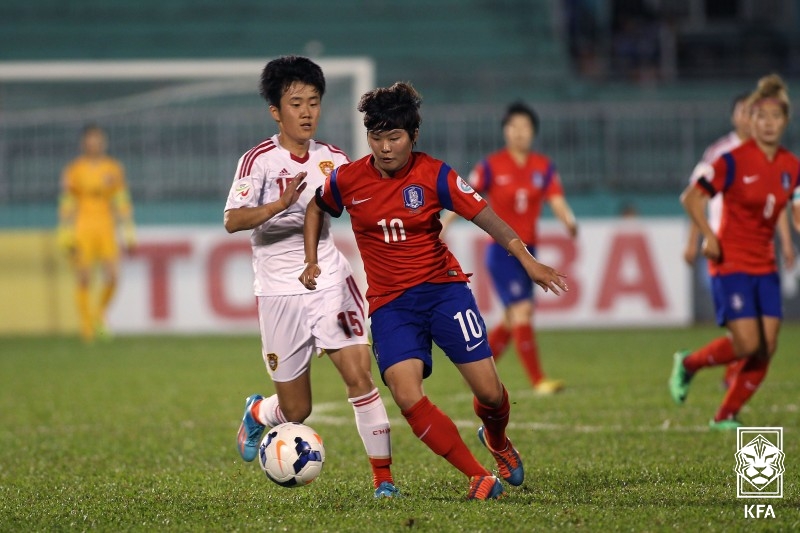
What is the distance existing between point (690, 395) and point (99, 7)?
15535mm

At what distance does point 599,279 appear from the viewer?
15.7 meters

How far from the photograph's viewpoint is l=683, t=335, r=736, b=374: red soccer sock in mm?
7883

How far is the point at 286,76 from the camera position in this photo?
18.6 ft

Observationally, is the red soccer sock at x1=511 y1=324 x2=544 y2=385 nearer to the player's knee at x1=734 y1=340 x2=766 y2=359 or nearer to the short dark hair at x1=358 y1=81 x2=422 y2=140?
the player's knee at x1=734 y1=340 x2=766 y2=359

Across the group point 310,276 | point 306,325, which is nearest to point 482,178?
point 306,325

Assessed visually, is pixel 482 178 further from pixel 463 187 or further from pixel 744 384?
pixel 463 187

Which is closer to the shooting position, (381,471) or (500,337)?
(381,471)

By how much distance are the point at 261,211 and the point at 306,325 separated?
0.63 meters

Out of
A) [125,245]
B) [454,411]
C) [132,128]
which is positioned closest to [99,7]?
[132,128]

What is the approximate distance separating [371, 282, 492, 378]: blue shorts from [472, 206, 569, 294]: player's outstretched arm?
0.34 metres

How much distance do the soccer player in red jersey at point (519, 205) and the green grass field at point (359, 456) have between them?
49 cm

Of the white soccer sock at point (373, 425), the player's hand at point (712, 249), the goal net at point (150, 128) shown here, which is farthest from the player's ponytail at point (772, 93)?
the goal net at point (150, 128)
